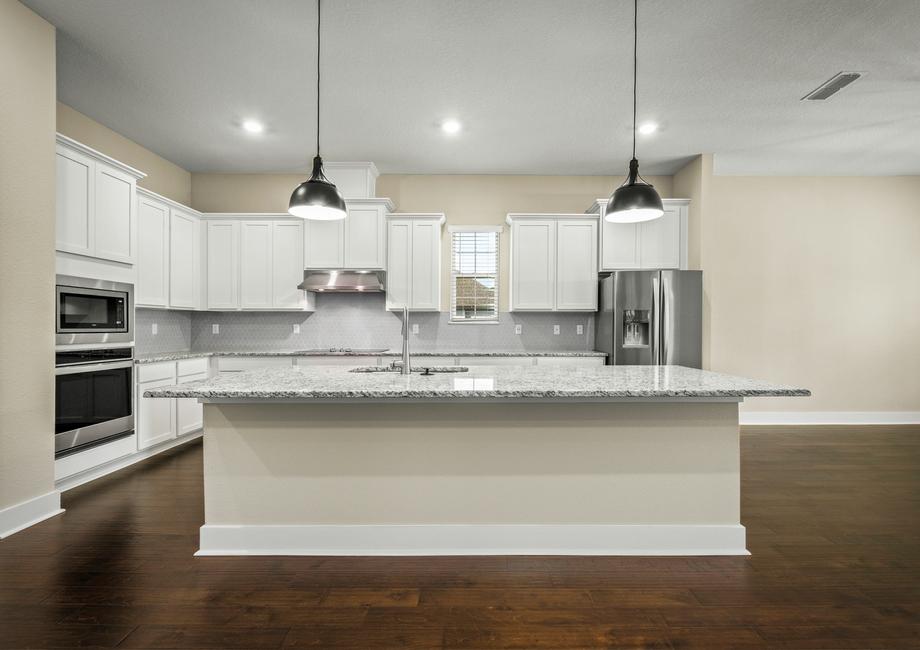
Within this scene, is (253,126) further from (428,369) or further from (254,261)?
(428,369)

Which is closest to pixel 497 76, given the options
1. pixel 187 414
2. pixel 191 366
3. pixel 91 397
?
pixel 91 397

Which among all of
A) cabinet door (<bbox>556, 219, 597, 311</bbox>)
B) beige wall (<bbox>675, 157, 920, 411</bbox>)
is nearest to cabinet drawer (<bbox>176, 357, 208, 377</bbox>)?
cabinet door (<bbox>556, 219, 597, 311</bbox>)

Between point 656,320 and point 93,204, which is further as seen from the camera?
point 656,320

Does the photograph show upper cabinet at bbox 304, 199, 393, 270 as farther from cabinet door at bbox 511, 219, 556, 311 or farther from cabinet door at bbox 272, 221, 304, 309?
cabinet door at bbox 511, 219, 556, 311

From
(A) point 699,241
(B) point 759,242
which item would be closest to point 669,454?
(A) point 699,241

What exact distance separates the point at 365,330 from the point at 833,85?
4956 mm

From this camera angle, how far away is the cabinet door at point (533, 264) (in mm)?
5297

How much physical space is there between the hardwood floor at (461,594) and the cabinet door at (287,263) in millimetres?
2835

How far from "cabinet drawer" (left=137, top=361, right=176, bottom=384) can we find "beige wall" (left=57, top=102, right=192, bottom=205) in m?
2.02

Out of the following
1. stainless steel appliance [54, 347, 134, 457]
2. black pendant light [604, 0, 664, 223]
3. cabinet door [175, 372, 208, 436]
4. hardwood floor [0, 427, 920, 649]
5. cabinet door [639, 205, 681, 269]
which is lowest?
hardwood floor [0, 427, 920, 649]

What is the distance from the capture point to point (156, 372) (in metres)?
4.05

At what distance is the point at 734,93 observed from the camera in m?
3.65

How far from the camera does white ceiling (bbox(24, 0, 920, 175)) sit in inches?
109

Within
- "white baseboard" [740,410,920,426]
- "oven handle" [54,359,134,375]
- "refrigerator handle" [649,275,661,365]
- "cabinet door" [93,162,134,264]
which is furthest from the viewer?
"white baseboard" [740,410,920,426]
